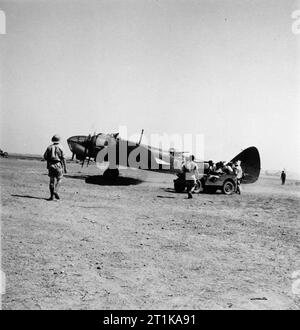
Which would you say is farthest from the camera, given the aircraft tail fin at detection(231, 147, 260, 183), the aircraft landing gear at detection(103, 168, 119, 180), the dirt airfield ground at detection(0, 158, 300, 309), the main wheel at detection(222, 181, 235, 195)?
the aircraft landing gear at detection(103, 168, 119, 180)

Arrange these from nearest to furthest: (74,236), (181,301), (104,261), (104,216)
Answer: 1. (181,301)
2. (104,261)
3. (74,236)
4. (104,216)

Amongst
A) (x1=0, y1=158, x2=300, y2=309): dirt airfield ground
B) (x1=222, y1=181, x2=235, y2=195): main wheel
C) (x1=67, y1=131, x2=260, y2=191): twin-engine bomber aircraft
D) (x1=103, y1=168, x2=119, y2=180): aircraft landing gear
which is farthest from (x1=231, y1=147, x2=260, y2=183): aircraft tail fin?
(x1=0, y1=158, x2=300, y2=309): dirt airfield ground

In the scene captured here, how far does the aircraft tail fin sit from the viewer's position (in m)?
21.1

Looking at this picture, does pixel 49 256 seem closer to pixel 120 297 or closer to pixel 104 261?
pixel 104 261

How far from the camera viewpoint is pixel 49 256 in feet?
17.6

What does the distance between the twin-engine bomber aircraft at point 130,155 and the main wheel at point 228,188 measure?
137 inches

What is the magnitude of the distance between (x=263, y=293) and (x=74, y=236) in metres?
3.98

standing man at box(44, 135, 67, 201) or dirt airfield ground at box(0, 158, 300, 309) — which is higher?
standing man at box(44, 135, 67, 201)

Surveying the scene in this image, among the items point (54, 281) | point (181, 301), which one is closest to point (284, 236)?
point (181, 301)

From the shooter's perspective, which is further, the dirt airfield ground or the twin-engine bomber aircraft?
the twin-engine bomber aircraft

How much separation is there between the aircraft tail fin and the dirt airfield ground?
11.5 metres

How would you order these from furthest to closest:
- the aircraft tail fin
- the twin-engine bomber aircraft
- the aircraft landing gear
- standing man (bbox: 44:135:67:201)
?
the aircraft landing gear, the aircraft tail fin, the twin-engine bomber aircraft, standing man (bbox: 44:135:67:201)

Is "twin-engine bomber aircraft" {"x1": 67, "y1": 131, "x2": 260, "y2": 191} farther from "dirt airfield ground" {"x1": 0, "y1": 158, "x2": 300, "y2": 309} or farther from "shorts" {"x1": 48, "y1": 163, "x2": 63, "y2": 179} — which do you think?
"dirt airfield ground" {"x1": 0, "y1": 158, "x2": 300, "y2": 309}

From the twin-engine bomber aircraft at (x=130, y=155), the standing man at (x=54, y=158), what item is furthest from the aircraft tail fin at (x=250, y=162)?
the standing man at (x=54, y=158)
